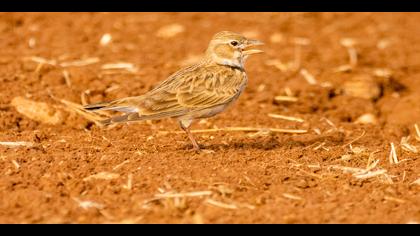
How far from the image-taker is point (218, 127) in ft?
31.4

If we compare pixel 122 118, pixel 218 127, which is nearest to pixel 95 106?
pixel 122 118

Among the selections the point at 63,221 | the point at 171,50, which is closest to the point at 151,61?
the point at 171,50

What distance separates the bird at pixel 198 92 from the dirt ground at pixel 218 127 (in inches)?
14.2

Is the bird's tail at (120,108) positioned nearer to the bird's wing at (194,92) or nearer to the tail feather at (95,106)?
the tail feather at (95,106)

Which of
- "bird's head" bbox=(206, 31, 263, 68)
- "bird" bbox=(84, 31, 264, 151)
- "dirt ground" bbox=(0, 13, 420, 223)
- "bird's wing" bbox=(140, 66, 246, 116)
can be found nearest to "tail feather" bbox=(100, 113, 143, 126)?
"bird" bbox=(84, 31, 264, 151)

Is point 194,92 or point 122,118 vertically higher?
point 194,92

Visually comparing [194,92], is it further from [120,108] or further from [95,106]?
[95,106]

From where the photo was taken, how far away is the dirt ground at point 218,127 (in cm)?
Result: 641

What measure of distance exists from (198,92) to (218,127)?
106 cm

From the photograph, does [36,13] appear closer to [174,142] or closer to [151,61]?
[151,61]

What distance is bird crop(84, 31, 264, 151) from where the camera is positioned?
827 cm

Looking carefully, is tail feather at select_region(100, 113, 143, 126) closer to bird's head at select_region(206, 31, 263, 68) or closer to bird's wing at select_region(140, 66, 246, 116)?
bird's wing at select_region(140, 66, 246, 116)

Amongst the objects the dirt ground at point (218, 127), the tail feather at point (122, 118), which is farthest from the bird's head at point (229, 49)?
the tail feather at point (122, 118)

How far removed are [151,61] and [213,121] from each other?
267 centimetres
